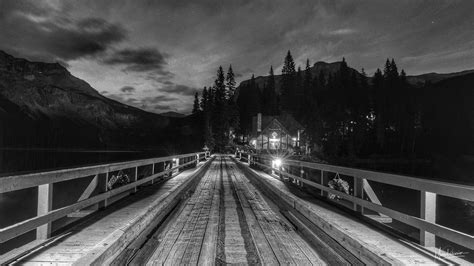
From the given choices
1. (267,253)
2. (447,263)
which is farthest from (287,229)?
(447,263)

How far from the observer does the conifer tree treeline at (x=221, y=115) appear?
8025 centimetres

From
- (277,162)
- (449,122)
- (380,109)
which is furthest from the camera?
(449,122)

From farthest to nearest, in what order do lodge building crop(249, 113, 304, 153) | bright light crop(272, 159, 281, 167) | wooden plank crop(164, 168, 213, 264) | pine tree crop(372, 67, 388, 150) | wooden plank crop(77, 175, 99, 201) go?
pine tree crop(372, 67, 388, 150) < lodge building crop(249, 113, 304, 153) < bright light crop(272, 159, 281, 167) < wooden plank crop(77, 175, 99, 201) < wooden plank crop(164, 168, 213, 264)

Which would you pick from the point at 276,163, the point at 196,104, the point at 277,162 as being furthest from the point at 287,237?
the point at 196,104

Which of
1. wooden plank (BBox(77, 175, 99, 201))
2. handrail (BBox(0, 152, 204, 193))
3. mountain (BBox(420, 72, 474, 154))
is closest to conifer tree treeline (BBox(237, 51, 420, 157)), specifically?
mountain (BBox(420, 72, 474, 154))

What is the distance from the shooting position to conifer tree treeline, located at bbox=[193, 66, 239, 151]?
80.2 m

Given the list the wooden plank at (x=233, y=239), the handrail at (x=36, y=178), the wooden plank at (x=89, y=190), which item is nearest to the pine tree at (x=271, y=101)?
the wooden plank at (x=233, y=239)

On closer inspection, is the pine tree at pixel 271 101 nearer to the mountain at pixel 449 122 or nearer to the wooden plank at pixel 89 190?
the mountain at pixel 449 122

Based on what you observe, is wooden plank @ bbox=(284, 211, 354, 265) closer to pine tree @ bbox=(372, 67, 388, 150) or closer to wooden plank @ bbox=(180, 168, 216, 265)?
wooden plank @ bbox=(180, 168, 216, 265)

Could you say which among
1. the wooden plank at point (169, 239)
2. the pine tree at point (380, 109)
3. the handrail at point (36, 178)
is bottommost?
the wooden plank at point (169, 239)

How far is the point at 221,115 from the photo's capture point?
80.8 meters

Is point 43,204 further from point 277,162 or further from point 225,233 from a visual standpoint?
point 277,162

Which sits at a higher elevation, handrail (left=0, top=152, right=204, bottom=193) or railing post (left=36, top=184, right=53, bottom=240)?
handrail (left=0, top=152, right=204, bottom=193)

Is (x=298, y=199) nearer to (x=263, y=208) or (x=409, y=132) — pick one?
(x=263, y=208)
